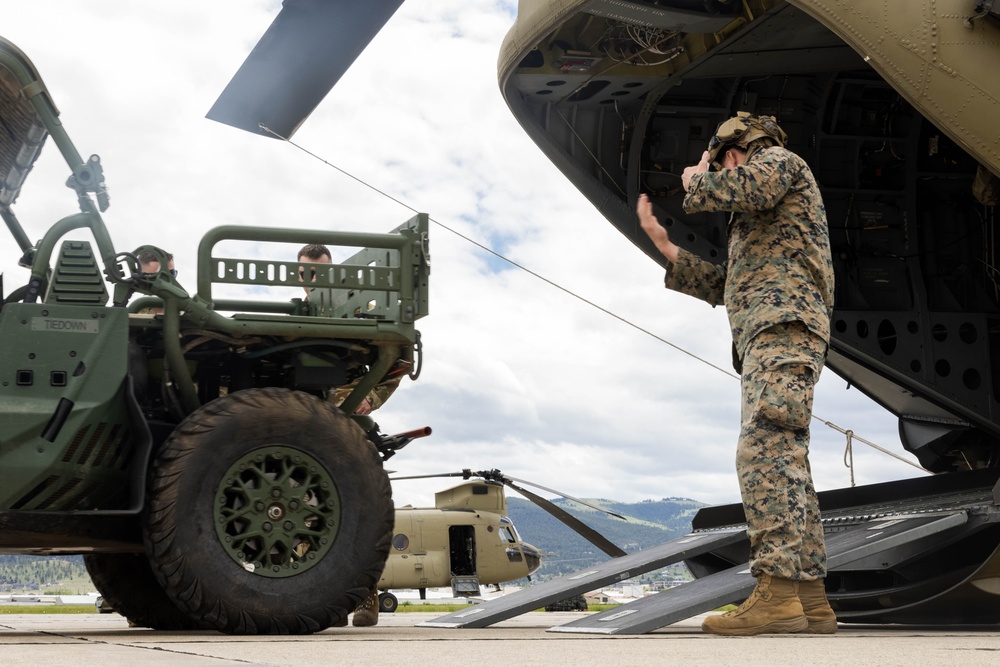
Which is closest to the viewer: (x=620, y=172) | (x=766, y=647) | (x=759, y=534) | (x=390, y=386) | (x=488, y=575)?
(x=766, y=647)

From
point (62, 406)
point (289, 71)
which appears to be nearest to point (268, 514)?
point (62, 406)

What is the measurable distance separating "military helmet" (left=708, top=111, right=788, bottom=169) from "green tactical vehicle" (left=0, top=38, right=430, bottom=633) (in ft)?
4.26

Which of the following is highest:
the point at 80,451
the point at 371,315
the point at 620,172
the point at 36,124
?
the point at 620,172

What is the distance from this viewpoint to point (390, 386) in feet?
19.8

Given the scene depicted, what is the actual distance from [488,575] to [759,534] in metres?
13.8

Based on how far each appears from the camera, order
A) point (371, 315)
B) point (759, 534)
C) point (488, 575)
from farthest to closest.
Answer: point (488, 575)
point (371, 315)
point (759, 534)

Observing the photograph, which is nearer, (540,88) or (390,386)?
(390,386)

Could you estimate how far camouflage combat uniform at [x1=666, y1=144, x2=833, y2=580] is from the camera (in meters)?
4.01

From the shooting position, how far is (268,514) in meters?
4.46

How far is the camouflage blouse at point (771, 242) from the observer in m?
4.16

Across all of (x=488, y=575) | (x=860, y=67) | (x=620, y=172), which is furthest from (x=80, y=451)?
(x=488, y=575)

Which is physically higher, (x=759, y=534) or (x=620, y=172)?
(x=620, y=172)

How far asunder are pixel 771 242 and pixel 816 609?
50.2 inches

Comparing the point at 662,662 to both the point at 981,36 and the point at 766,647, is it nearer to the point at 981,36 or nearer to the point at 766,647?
Answer: the point at 766,647
